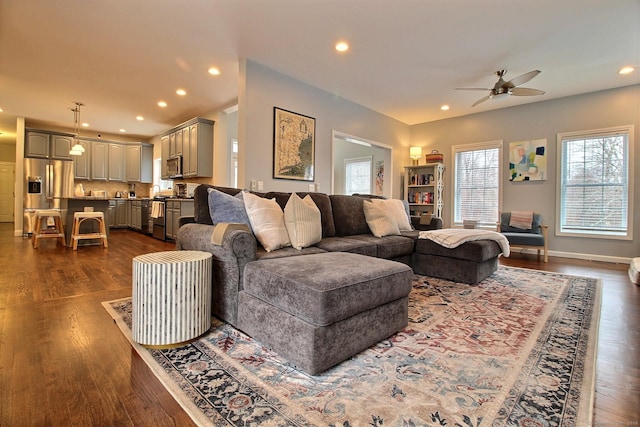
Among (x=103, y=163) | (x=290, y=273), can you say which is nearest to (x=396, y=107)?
(x=290, y=273)

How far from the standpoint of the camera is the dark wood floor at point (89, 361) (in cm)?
116

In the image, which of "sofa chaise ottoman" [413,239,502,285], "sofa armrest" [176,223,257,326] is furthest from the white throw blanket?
"sofa armrest" [176,223,257,326]

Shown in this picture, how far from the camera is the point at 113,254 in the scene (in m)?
4.45

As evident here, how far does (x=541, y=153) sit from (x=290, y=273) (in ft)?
18.0

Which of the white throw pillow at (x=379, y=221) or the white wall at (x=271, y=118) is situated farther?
the white wall at (x=271, y=118)

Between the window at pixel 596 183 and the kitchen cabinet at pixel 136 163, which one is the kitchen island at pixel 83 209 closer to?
the kitchen cabinet at pixel 136 163

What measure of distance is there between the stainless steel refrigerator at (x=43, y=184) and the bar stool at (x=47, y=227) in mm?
952

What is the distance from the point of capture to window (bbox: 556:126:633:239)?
4.46m

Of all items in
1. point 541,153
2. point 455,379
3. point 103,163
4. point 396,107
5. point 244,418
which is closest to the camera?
point 244,418

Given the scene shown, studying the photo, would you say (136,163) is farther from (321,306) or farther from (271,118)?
(321,306)

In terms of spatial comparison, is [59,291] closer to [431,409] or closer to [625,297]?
[431,409]

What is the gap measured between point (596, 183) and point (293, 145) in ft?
15.8

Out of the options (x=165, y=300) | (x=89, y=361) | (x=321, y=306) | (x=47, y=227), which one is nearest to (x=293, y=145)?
(x=165, y=300)

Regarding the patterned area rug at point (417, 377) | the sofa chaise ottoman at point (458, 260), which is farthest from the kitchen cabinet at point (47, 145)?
the sofa chaise ottoman at point (458, 260)
